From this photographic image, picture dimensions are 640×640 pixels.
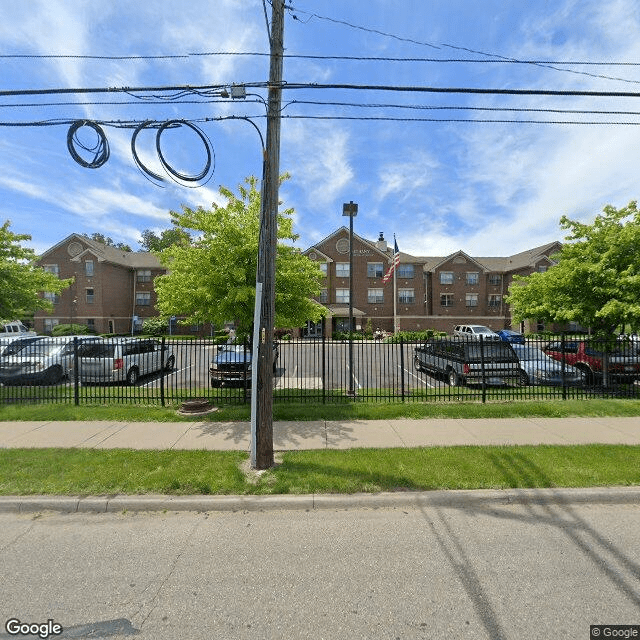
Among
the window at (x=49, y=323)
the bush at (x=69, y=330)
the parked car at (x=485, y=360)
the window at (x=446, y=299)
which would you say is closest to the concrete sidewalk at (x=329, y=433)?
the parked car at (x=485, y=360)

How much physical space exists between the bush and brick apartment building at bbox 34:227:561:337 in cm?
152

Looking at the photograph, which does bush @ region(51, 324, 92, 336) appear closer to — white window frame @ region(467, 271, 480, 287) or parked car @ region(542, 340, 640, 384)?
parked car @ region(542, 340, 640, 384)

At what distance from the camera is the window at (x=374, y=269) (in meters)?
40.1

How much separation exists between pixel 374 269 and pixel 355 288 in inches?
126

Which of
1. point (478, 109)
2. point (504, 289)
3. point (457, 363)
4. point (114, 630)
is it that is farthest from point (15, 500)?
point (504, 289)

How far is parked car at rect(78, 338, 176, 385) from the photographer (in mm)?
11234

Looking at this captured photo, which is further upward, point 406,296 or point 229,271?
point 406,296

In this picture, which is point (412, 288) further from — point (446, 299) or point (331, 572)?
point (331, 572)

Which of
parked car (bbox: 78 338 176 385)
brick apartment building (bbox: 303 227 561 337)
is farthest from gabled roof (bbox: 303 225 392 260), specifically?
parked car (bbox: 78 338 176 385)

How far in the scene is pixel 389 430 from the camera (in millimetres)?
7098

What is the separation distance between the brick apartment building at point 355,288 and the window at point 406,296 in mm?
117

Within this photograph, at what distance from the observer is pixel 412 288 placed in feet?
134

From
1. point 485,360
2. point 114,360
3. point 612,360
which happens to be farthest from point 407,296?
point 114,360
